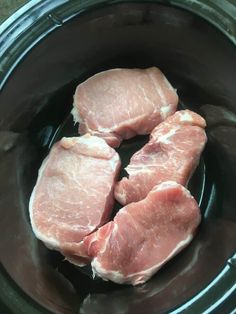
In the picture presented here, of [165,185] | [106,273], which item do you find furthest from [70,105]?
[106,273]

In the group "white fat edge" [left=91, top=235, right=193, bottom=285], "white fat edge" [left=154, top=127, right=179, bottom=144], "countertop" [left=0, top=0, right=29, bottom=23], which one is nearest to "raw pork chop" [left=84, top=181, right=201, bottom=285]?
"white fat edge" [left=91, top=235, right=193, bottom=285]

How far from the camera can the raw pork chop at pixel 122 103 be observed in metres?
1.47

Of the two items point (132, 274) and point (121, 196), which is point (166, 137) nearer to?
point (121, 196)

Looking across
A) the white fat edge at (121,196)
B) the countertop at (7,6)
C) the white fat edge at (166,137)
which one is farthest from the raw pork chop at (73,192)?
the countertop at (7,6)

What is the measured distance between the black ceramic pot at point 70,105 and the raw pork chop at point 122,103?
0.05 m

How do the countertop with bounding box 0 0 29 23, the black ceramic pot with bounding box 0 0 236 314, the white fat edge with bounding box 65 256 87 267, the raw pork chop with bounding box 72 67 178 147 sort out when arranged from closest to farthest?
the black ceramic pot with bounding box 0 0 236 314
the white fat edge with bounding box 65 256 87 267
the raw pork chop with bounding box 72 67 178 147
the countertop with bounding box 0 0 29 23

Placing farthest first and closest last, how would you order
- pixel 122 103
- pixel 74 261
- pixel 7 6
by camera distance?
pixel 7 6, pixel 122 103, pixel 74 261

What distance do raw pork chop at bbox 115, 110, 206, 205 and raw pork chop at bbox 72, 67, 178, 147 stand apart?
2.8 inches

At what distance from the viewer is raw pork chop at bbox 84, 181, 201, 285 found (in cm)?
126

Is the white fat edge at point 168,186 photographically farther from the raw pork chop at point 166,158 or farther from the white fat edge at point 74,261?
the white fat edge at point 74,261

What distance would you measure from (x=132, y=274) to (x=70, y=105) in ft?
1.67

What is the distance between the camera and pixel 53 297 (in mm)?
1249

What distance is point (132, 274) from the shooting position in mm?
1279

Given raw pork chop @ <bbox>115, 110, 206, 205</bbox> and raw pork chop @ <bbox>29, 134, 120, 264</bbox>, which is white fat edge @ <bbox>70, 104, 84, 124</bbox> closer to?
raw pork chop @ <bbox>29, 134, 120, 264</bbox>
